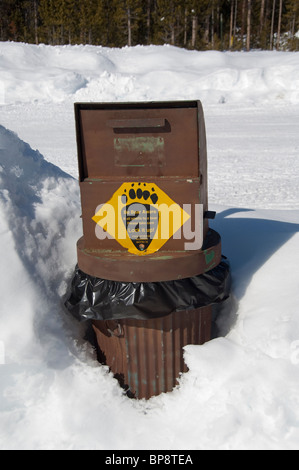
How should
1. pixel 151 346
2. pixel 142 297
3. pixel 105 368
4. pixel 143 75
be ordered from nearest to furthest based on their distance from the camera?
pixel 142 297 → pixel 151 346 → pixel 105 368 → pixel 143 75

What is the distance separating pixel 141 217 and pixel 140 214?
17mm

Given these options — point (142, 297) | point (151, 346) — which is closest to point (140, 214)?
point (142, 297)

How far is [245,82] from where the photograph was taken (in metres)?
16.8

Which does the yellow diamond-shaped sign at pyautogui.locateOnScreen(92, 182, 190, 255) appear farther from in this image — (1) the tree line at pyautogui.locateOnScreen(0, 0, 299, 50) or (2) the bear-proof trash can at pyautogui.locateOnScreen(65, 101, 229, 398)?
(1) the tree line at pyautogui.locateOnScreen(0, 0, 299, 50)

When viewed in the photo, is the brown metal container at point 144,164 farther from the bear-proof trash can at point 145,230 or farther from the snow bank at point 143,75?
the snow bank at point 143,75

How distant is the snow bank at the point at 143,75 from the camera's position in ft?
53.4

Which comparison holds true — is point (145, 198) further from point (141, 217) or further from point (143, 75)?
point (143, 75)

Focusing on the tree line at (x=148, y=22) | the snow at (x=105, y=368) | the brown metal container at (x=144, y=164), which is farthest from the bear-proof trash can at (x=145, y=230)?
the tree line at (x=148, y=22)

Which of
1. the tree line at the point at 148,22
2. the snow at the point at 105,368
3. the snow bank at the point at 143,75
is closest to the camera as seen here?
the snow at the point at 105,368

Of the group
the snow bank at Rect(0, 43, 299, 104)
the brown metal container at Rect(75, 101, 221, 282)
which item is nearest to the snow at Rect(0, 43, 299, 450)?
the brown metal container at Rect(75, 101, 221, 282)

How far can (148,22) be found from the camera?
3119 cm

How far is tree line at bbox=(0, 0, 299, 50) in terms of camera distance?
2920 cm

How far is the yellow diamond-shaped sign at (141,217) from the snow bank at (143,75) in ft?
44.3
